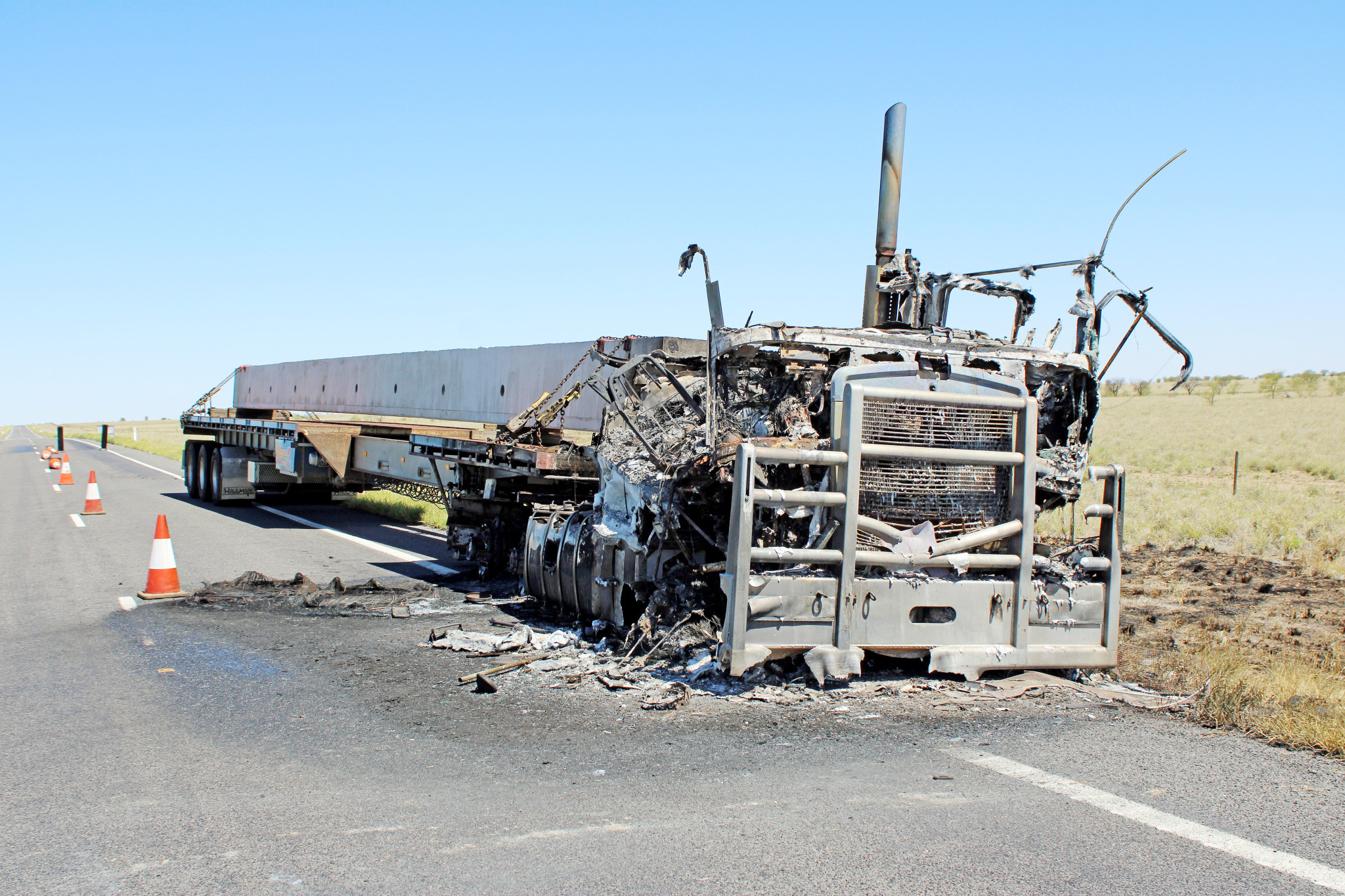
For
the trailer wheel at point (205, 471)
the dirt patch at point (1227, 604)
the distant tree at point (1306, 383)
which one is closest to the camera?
the dirt patch at point (1227, 604)

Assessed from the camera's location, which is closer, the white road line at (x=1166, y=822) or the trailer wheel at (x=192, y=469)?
the white road line at (x=1166, y=822)

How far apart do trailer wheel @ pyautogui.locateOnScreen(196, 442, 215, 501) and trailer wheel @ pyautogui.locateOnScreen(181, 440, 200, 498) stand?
4cm

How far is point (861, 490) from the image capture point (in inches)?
219

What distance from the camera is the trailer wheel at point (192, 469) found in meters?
19.7

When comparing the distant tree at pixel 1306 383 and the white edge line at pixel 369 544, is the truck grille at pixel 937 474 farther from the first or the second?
the distant tree at pixel 1306 383

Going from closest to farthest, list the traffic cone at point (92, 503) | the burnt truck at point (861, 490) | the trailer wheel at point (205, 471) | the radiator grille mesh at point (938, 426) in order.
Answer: the burnt truck at point (861, 490), the radiator grille mesh at point (938, 426), the traffic cone at point (92, 503), the trailer wheel at point (205, 471)

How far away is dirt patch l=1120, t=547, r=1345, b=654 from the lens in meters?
7.27

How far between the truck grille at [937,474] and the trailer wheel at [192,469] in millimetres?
17375

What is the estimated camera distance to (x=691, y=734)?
4.90m

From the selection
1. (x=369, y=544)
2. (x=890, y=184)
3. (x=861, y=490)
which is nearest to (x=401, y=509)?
(x=369, y=544)

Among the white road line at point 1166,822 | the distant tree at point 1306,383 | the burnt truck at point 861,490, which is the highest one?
the distant tree at point 1306,383

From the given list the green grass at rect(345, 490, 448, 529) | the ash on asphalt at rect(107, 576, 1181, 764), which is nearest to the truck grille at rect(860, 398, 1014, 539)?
the ash on asphalt at rect(107, 576, 1181, 764)

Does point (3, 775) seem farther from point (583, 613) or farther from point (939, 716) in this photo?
point (939, 716)

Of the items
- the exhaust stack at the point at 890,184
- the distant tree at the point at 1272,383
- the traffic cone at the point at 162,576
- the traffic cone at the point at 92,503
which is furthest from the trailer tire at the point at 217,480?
the distant tree at the point at 1272,383
